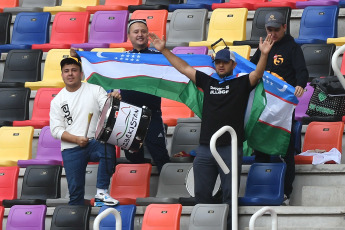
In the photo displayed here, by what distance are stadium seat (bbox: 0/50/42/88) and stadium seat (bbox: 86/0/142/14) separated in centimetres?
123

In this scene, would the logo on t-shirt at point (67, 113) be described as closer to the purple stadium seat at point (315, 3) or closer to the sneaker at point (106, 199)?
the sneaker at point (106, 199)

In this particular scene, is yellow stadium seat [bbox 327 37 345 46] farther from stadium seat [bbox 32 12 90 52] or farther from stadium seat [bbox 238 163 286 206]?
stadium seat [bbox 32 12 90 52]

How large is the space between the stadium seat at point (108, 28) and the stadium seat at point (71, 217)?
308cm

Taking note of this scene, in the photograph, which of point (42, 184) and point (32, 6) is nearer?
point (42, 184)

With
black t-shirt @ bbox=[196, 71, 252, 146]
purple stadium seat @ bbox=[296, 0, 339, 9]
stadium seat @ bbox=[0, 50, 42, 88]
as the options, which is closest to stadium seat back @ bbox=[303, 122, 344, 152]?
black t-shirt @ bbox=[196, 71, 252, 146]

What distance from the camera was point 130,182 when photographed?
11195 millimetres

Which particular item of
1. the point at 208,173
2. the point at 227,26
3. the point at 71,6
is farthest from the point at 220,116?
the point at 71,6

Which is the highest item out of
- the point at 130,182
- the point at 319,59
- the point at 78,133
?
the point at 319,59

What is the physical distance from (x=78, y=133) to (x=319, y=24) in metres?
3.14

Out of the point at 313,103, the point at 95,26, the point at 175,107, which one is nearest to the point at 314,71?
the point at 313,103

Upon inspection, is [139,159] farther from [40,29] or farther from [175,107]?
[40,29]

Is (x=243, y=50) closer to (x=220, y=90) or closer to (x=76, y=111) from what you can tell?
(x=220, y=90)

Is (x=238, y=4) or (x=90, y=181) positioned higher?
(x=238, y=4)

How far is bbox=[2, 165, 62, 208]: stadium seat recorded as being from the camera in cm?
1138
